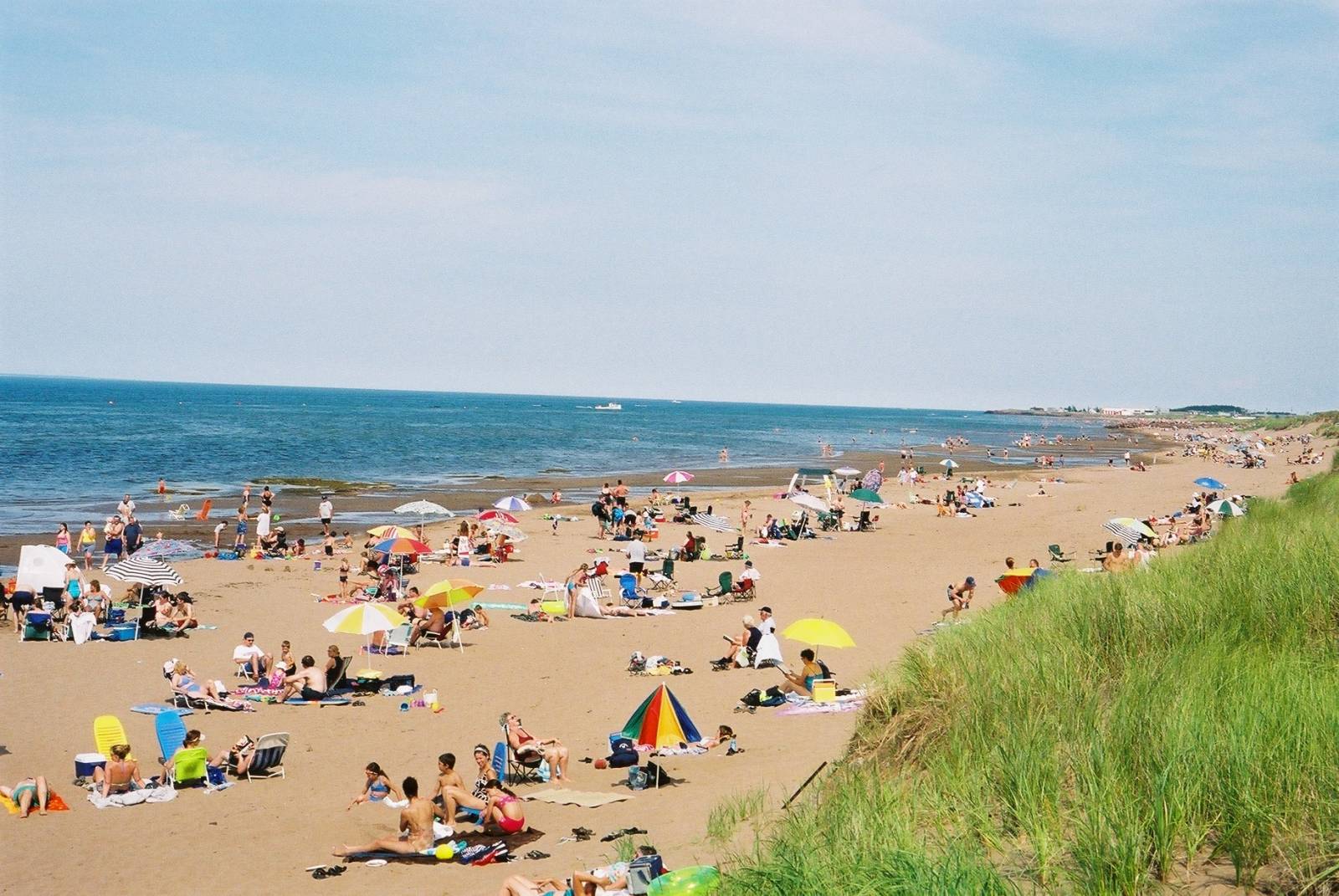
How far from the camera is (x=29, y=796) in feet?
32.1

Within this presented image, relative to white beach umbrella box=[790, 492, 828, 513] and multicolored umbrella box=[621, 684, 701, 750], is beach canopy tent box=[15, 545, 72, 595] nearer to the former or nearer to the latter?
multicolored umbrella box=[621, 684, 701, 750]

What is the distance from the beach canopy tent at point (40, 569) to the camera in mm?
16797

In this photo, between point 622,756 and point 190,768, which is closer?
point 190,768

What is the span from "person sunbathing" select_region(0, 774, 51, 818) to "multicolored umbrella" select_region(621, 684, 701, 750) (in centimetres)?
564

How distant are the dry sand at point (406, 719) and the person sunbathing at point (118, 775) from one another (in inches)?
9.7

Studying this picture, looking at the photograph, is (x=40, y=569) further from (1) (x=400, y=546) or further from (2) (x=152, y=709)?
(1) (x=400, y=546)

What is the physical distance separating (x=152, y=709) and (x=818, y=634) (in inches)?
333

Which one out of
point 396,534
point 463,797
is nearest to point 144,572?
point 396,534

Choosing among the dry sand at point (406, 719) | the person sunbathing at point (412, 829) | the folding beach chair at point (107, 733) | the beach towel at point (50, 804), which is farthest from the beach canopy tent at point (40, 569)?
the person sunbathing at point (412, 829)

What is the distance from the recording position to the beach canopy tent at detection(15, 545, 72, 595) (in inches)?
661

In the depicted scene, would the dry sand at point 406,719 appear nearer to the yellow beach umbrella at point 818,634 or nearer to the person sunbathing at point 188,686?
the person sunbathing at point 188,686

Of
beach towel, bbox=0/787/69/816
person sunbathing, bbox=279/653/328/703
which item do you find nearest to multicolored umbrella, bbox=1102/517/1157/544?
person sunbathing, bbox=279/653/328/703

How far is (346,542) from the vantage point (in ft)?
87.2

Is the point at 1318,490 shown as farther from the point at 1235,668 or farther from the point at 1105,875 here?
the point at 1105,875
